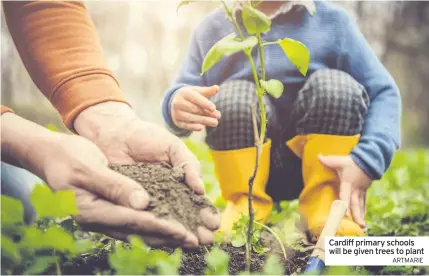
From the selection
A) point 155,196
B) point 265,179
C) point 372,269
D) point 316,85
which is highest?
point 316,85

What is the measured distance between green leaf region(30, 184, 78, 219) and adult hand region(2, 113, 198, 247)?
0.11m

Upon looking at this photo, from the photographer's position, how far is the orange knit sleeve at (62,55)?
1.11 m

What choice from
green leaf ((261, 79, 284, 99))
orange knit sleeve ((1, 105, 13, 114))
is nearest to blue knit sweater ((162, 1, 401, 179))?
green leaf ((261, 79, 284, 99))

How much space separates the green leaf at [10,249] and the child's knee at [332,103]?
2.22ft

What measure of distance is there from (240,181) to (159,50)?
0.37 m

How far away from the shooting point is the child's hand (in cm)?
116

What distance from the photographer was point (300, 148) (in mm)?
1238

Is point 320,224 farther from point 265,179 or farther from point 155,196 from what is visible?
point 155,196

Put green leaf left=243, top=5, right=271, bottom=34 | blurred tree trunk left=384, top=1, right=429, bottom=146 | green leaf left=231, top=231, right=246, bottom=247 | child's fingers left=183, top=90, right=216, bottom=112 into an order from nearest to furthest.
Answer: green leaf left=243, top=5, right=271, bottom=34 < green leaf left=231, top=231, right=246, bottom=247 < child's fingers left=183, top=90, right=216, bottom=112 < blurred tree trunk left=384, top=1, right=429, bottom=146

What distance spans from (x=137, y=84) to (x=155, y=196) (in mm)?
388

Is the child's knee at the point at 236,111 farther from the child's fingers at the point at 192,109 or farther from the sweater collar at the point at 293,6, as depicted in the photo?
the sweater collar at the point at 293,6

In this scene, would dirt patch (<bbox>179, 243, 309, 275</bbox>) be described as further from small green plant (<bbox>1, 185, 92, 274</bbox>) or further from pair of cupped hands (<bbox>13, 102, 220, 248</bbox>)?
small green plant (<bbox>1, 185, 92, 274</bbox>)

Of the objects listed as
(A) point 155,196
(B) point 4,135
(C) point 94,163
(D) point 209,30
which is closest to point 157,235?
(A) point 155,196

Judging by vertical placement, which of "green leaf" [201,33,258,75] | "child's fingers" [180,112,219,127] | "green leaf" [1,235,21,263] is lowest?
"green leaf" [1,235,21,263]
